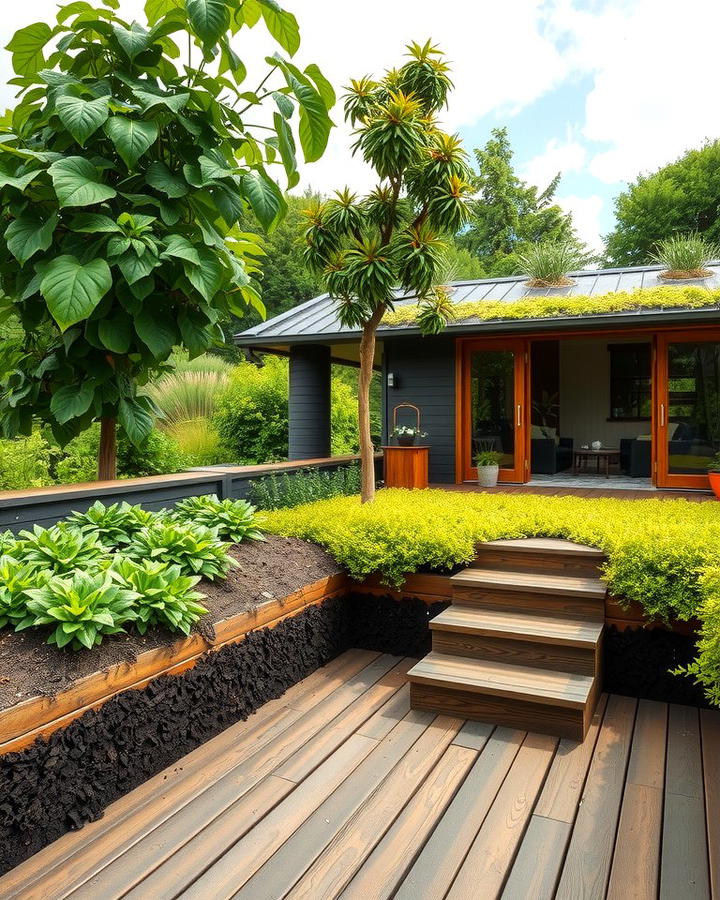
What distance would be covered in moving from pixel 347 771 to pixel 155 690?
82 cm

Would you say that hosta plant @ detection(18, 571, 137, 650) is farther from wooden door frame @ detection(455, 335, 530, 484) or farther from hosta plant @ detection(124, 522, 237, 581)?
wooden door frame @ detection(455, 335, 530, 484)

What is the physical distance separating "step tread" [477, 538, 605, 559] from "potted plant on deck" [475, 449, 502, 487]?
3227 mm

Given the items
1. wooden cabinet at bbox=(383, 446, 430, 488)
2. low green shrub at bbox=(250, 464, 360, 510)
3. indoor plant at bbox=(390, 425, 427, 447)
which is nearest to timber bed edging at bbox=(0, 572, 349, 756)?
low green shrub at bbox=(250, 464, 360, 510)

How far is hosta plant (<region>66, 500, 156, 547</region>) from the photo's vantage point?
3.26 m

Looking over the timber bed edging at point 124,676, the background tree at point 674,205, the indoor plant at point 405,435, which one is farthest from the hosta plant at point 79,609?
the background tree at point 674,205

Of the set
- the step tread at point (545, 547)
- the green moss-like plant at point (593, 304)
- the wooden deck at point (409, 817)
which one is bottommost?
the wooden deck at point (409, 817)

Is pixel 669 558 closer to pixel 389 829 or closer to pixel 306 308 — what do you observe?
pixel 389 829

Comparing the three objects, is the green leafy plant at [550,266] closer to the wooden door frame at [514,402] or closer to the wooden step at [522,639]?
the wooden door frame at [514,402]

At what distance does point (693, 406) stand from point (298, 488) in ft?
13.9

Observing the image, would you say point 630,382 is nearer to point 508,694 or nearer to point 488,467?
point 488,467

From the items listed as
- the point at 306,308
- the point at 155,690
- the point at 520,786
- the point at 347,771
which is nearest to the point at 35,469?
the point at 306,308

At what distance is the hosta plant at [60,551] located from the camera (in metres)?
2.70

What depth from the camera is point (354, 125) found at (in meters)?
4.72

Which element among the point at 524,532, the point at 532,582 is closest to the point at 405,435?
the point at 524,532
